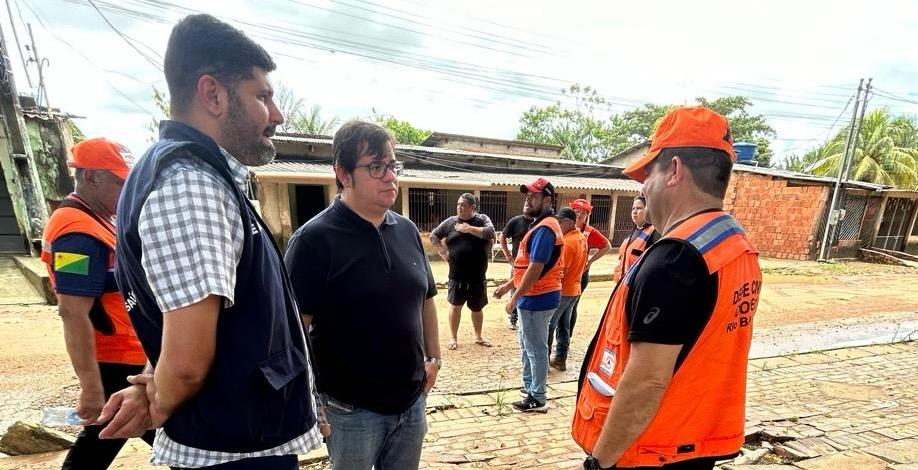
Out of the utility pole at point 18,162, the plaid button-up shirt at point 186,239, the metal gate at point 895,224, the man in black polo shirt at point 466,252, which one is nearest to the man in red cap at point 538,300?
the man in black polo shirt at point 466,252

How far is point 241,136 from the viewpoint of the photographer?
1.23 m

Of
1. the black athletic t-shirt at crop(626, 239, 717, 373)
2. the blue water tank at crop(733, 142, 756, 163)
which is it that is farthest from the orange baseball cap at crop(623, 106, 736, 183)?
the blue water tank at crop(733, 142, 756, 163)

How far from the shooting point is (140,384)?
1123 millimetres

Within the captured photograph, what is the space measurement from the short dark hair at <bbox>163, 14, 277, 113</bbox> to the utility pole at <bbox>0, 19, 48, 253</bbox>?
1079cm

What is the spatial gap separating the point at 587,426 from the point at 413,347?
784 mm

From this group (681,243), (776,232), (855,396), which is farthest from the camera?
(776,232)

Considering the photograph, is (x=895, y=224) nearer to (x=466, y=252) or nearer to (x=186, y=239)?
(x=466, y=252)

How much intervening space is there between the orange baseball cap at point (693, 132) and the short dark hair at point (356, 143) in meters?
1.09

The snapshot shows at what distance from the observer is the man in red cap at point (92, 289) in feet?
6.46

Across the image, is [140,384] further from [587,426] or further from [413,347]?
[587,426]

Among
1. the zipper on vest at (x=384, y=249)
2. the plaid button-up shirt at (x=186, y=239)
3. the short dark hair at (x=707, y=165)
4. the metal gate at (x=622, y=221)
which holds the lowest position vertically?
the metal gate at (x=622, y=221)

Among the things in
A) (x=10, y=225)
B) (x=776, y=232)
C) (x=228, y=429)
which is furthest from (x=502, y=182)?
(x=228, y=429)

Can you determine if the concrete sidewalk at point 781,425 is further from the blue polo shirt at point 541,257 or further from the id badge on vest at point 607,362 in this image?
the id badge on vest at point 607,362

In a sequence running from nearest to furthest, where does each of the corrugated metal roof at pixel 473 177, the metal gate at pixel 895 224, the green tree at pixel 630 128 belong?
the corrugated metal roof at pixel 473 177 < the metal gate at pixel 895 224 < the green tree at pixel 630 128
